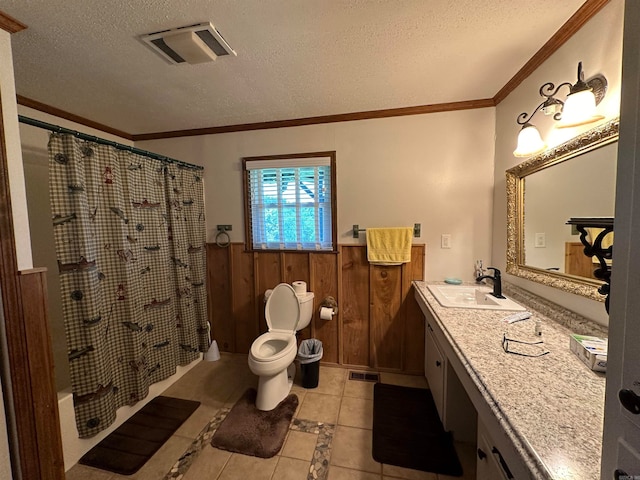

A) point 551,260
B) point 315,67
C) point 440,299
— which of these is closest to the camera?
point 551,260

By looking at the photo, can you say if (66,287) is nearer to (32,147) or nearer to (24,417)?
(24,417)

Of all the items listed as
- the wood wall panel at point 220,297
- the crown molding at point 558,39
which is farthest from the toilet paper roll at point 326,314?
the crown molding at point 558,39

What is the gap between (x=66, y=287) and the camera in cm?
148

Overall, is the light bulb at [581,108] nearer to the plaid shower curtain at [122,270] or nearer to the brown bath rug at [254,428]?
the brown bath rug at [254,428]

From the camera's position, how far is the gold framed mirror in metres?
1.13

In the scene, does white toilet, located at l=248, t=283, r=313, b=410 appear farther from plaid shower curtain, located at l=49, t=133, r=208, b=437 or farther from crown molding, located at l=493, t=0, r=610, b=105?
crown molding, located at l=493, t=0, r=610, b=105

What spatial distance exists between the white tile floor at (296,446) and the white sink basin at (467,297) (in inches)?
33.5

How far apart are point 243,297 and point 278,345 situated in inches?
27.3

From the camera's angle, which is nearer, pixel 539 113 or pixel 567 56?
pixel 567 56

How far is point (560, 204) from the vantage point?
55.0 inches

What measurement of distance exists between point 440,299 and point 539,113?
1308 millimetres

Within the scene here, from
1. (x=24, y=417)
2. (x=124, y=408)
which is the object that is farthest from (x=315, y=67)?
(x=124, y=408)

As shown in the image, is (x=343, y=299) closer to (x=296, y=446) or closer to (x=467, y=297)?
(x=467, y=297)

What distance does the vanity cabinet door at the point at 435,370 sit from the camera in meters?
1.65
